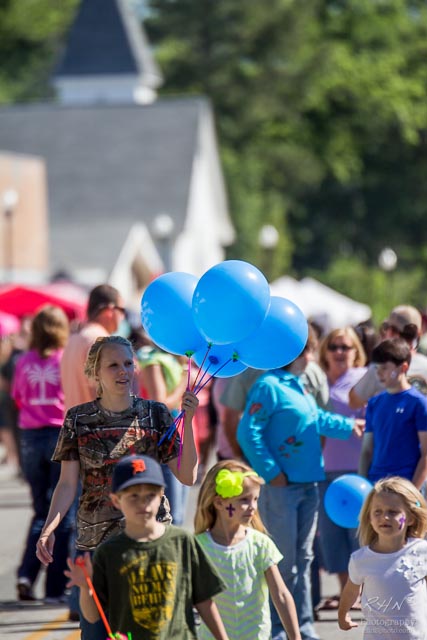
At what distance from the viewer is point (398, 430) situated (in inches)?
323

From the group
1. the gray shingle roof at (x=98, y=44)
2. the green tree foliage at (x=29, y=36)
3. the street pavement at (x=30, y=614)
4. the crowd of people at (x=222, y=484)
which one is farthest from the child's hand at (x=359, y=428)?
the green tree foliage at (x=29, y=36)

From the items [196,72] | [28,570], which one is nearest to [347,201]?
[196,72]

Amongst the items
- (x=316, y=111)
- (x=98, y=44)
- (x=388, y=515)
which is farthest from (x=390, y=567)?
(x=98, y=44)

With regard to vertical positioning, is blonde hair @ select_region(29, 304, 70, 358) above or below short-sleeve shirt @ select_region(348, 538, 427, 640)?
below

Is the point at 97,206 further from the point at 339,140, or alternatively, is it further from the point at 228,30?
the point at 339,140

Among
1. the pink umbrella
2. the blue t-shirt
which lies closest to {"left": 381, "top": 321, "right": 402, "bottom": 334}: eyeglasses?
the blue t-shirt

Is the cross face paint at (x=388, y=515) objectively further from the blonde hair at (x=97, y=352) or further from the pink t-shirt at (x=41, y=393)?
the pink t-shirt at (x=41, y=393)

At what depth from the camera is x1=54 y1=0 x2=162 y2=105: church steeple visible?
6731 centimetres

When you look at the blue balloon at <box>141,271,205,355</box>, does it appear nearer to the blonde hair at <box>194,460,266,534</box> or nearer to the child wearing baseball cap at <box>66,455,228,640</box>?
the blonde hair at <box>194,460,266,534</box>

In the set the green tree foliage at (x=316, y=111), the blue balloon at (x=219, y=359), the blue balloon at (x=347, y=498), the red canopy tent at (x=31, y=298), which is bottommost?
the green tree foliage at (x=316, y=111)

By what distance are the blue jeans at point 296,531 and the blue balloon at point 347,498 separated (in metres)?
0.34

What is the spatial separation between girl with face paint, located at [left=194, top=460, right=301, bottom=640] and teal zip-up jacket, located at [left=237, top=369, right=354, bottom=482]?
1.71m

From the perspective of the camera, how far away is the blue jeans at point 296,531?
26.8ft

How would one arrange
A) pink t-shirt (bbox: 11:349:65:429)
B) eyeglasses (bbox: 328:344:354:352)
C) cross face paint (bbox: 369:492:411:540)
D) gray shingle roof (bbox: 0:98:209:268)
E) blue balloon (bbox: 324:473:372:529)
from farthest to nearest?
gray shingle roof (bbox: 0:98:209:268)
pink t-shirt (bbox: 11:349:65:429)
eyeglasses (bbox: 328:344:354:352)
blue balloon (bbox: 324:473:372:529)
cross face paint (bbox: 369:492:411:540)
